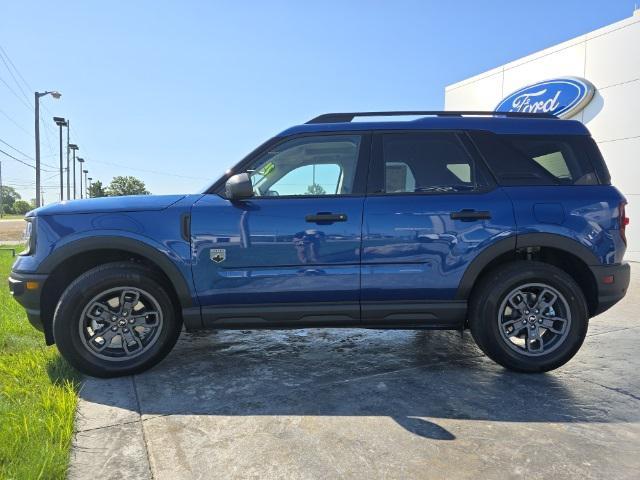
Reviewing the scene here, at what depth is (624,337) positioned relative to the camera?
15.4 feet

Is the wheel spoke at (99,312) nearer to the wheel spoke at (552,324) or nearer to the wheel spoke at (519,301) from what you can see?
the wheel spoke at (519,301)

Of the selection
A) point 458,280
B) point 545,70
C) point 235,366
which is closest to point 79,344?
point 235,366

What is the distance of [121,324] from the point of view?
3.46 m

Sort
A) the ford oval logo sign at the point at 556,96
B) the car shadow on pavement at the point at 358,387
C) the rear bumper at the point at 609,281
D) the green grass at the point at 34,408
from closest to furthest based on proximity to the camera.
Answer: the green grass at the point at 34,408 → the car shadow on pavement at the point at 358,387 → the rear bumper at the point at 609,281 → the ford oval logo sign at the point at 556,96

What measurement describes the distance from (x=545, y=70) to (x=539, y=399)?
12517 millimetres

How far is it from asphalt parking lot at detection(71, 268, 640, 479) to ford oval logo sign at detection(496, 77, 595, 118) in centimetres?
973

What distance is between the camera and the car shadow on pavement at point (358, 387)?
2898 mm

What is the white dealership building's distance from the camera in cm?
1098

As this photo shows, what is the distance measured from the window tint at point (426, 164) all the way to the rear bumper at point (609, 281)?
3.75ft

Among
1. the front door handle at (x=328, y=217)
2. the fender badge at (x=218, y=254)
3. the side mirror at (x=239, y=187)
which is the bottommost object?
the fender badge at (x=218, y=254)

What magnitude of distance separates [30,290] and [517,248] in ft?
11.8

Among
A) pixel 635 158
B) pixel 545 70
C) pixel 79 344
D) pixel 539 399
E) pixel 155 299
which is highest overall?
pixel 545 70

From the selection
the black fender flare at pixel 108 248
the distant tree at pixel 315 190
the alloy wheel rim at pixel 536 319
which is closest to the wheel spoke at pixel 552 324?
the alloy wheel rim at pixel 536 319

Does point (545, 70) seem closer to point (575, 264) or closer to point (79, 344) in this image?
point (575, 264)
